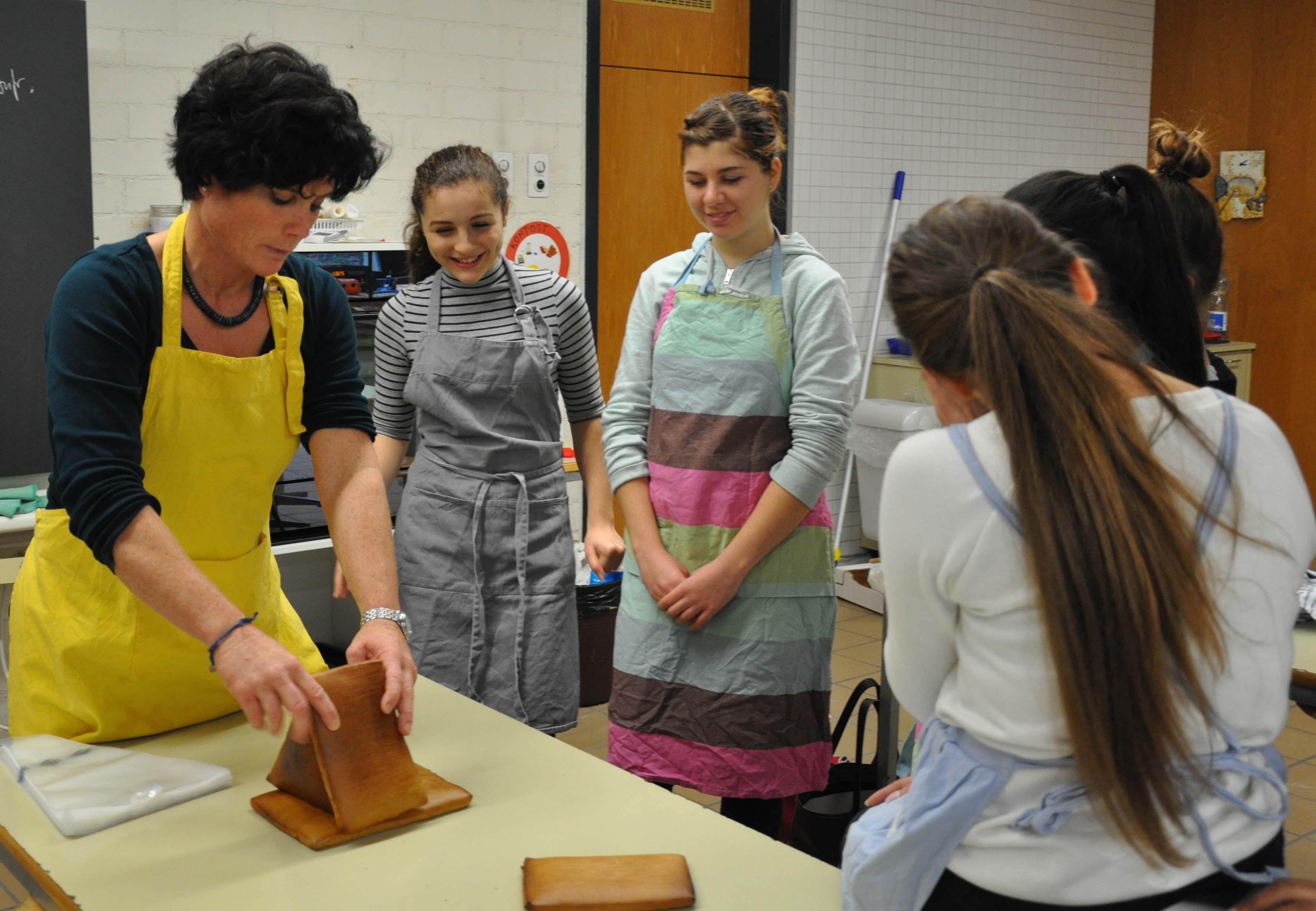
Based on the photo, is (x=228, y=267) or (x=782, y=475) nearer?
(x=228, y=267)

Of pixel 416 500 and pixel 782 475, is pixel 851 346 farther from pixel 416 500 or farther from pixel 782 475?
pixel 416 500

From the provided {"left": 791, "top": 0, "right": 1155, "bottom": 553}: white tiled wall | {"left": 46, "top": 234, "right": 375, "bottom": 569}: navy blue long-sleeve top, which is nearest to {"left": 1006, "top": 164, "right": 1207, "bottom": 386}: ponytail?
{"left": 46, "top": 234, "right": 375, "bottom": 569}: navy blue long-sleeve top

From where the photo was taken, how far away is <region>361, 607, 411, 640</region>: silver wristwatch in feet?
5.19

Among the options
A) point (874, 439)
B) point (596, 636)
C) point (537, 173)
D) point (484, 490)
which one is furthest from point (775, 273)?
point (874, 439)

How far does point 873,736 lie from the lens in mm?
3670

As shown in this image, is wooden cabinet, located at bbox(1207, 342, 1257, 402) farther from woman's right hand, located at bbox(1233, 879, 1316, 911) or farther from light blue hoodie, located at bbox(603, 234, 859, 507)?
woman's right hand, located at bbox(1233, 879, 1316, 911)

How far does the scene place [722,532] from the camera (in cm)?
219

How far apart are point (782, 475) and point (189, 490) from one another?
1010 mm

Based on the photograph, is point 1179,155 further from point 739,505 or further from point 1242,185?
point 1242,185

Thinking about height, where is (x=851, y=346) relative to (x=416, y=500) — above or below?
above

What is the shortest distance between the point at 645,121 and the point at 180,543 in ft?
11.8

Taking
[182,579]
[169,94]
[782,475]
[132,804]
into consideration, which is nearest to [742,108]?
[782,475]

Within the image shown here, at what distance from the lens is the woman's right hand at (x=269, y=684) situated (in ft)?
4.23

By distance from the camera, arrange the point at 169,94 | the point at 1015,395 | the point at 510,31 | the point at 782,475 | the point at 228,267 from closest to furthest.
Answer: the point at 1015,395 < the point at 228,267 < the point at 782,475 < the point at 169,94 < the point at 510,31
